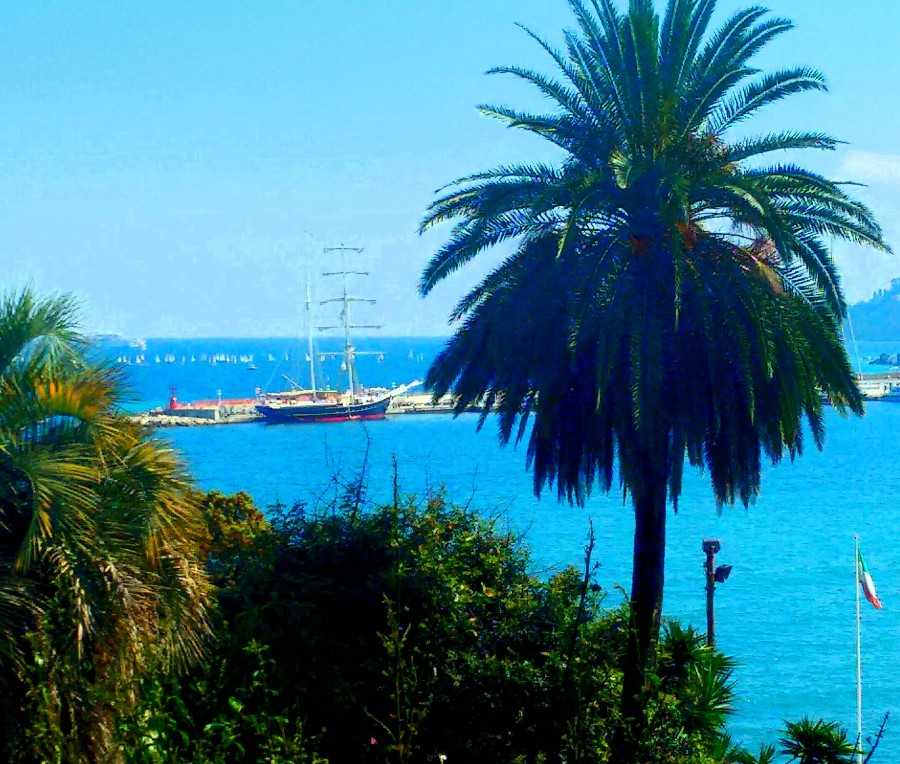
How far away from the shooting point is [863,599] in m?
38.6

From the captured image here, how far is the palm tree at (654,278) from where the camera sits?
10.8 m

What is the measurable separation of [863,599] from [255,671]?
3443 centimetres

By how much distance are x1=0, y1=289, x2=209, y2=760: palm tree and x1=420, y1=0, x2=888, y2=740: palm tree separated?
449cm

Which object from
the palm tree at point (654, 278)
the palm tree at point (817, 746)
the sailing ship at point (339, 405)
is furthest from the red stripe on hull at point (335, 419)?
the palm tree at point (817, 746)

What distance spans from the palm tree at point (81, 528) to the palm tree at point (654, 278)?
449 centimetres

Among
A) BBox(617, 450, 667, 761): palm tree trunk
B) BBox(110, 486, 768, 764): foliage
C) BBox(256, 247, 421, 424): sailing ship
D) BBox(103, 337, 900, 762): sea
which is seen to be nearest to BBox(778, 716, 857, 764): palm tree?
BBox(110, 486, 768, 764): foliage

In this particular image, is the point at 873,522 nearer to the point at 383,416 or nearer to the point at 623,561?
the point at 623,561

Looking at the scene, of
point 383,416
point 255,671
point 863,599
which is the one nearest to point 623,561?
point 863,599

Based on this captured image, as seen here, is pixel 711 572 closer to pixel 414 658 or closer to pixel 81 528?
pixel 414 658

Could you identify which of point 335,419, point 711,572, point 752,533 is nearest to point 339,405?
point 335,419

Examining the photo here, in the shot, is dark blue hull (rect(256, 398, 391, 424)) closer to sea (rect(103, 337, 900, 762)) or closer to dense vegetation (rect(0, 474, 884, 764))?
sea (rect(103, 337, 900, 762))

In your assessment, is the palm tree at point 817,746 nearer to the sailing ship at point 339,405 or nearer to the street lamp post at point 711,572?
the street lamp post at point 711,572

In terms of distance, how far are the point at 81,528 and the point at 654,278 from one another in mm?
6161

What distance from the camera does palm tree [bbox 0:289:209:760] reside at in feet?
22.2
